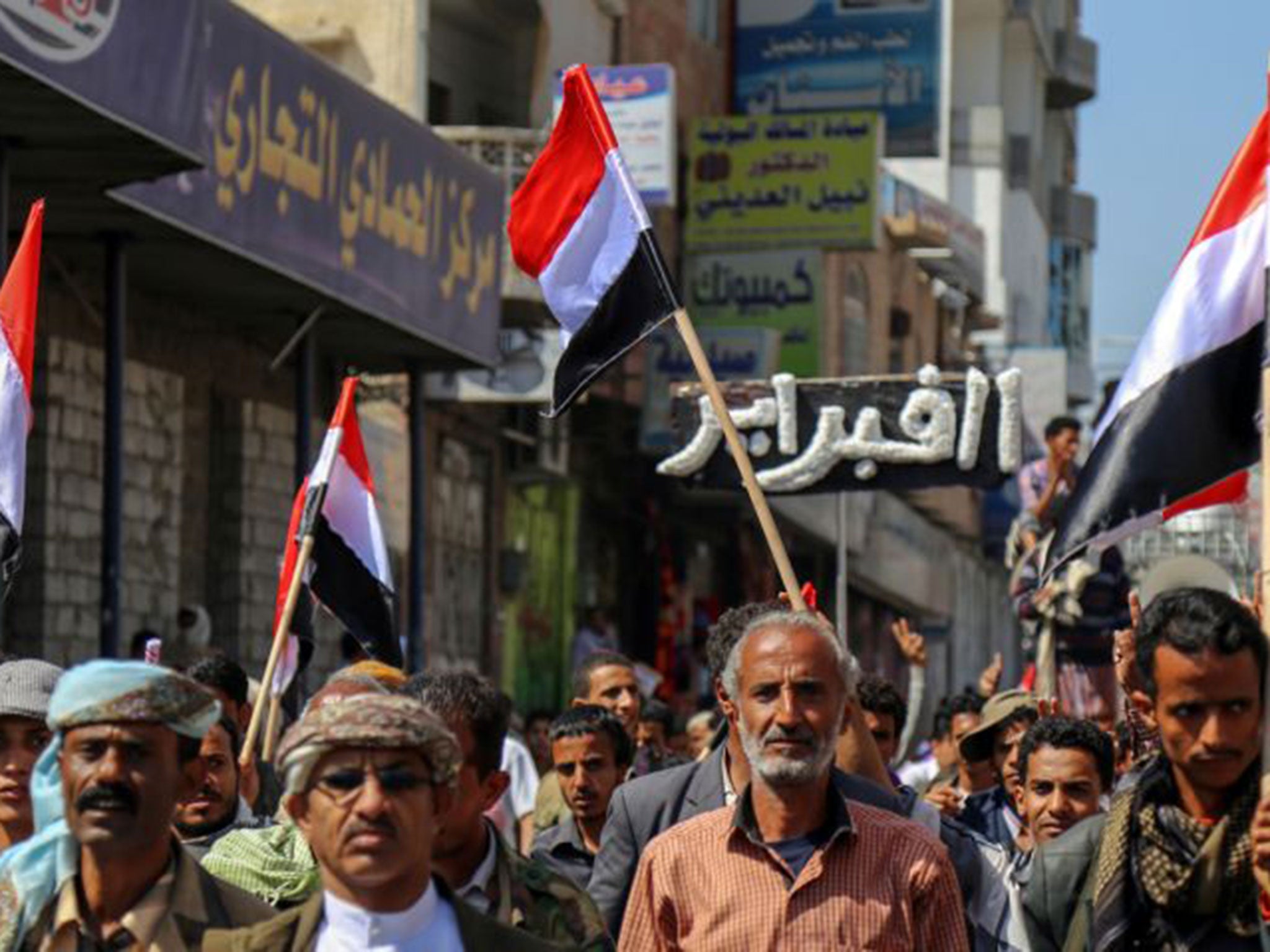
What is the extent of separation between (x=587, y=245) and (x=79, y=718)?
5.03 meters

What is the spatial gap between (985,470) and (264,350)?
28.5 feet

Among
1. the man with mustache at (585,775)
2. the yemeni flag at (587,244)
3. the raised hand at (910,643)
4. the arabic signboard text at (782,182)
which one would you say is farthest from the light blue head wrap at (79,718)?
the arabic signboard text at (782,182)

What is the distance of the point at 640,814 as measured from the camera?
7.79 m

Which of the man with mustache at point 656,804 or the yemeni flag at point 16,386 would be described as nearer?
the man with mustache at point 656,804

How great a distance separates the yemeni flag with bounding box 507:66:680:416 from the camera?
995cm

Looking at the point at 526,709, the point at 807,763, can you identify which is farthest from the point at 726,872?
the point at 526,709

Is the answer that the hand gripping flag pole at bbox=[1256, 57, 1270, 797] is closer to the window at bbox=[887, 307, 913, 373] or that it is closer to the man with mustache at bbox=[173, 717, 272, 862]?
the man with mustache at bbox=[173, 717, 272, 862]

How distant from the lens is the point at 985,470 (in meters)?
15.4

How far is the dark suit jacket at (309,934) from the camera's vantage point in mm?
5086

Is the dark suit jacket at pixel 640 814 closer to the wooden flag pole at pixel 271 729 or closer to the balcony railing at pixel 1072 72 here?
the wooden flag pole at pixel 271 729

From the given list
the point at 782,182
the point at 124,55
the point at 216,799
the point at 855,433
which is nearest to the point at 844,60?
the point at 782,182

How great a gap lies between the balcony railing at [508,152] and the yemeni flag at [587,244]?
1672 centimetres

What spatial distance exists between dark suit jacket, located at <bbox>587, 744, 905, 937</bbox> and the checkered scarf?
170 centimetres

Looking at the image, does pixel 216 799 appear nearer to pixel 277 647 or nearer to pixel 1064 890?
pixel 277 647
